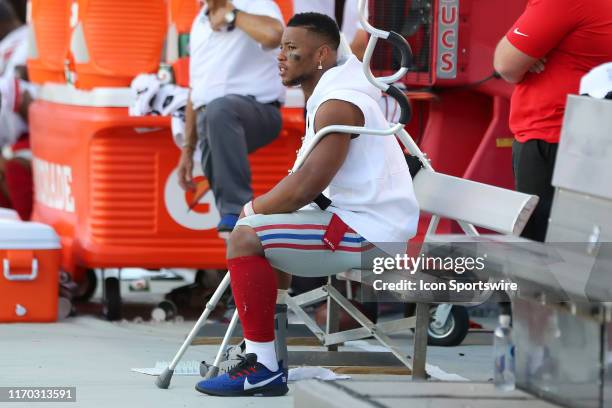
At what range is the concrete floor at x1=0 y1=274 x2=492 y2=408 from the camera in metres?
5.24

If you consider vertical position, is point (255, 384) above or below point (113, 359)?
above

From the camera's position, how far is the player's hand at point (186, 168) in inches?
283

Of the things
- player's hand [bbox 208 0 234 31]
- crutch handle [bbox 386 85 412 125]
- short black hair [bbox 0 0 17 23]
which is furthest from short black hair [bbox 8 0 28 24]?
crutch handle [bbox 386 85 412 125]

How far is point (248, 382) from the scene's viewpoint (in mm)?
5207

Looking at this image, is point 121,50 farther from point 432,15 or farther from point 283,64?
point 283,64

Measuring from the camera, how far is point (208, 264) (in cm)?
761

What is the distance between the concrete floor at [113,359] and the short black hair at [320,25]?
4.43ft

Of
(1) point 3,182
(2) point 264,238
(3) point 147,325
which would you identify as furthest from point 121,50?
(2) point 264,238

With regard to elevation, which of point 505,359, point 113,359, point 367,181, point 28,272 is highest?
point 367,181

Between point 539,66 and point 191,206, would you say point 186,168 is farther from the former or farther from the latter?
A: point 539,66

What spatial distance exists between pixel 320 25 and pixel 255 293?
107 cm

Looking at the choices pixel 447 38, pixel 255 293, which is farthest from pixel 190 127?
Answer: pixel 255 293

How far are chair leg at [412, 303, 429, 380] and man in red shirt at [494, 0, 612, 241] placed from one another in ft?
1.58

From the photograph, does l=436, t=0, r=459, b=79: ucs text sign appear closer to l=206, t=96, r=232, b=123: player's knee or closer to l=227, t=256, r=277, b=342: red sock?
l=206, t=96, r=232, b=123: player's knee
